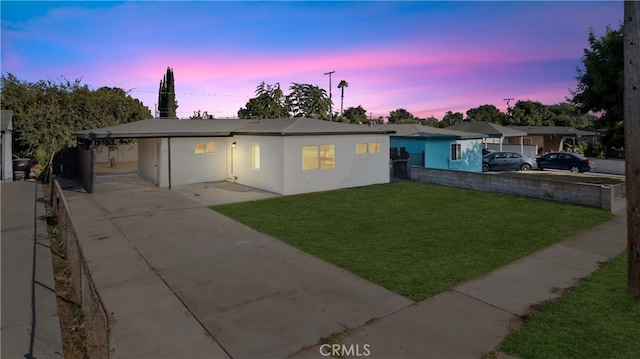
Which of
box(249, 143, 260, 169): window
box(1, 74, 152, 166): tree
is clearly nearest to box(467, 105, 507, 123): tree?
box(249, 143, 260, 169): window

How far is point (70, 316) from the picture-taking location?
6203 millimetres

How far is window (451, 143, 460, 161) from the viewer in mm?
23375

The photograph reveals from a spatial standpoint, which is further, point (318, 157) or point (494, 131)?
point (494, 131)

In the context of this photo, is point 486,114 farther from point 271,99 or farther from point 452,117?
point 271,99

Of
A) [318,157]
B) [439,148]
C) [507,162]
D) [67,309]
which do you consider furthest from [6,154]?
[507,162]

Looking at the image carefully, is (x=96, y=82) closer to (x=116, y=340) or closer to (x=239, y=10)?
(x=239, y=10)

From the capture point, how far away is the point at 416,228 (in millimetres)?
10492

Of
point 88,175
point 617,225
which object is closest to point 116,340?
point 617,225

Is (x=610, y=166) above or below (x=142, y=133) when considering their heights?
below

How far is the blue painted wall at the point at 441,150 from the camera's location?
22.3 metres

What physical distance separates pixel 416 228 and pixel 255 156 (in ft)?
31.4

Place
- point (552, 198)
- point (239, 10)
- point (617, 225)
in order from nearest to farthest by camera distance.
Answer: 1. point (617, 225)
2. point (552, 198)
3. point (239, 10)

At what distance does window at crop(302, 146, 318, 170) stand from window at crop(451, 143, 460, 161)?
1056 centimetres

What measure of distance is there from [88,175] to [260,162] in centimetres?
755
